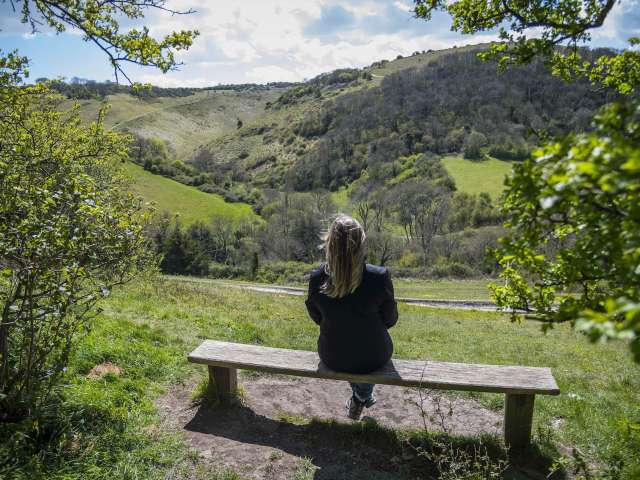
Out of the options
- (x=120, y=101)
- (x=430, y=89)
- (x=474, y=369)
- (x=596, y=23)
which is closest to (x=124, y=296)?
(x=474, y=369)

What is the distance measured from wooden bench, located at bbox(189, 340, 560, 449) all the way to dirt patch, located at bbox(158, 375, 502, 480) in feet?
0.98

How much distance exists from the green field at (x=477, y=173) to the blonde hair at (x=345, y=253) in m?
68.9

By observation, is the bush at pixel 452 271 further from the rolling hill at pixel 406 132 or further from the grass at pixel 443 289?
the rolling hill at pixel 406 132

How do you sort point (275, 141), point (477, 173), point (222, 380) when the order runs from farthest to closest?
point (275, 141)
point (477, 173)
point (222, 380)

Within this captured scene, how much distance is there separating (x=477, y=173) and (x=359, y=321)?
8050 centimetres

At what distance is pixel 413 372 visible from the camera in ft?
16.1

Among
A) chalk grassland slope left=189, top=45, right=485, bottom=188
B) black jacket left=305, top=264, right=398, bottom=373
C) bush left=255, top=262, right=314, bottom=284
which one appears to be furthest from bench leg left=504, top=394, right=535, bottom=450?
chalk grassland slope left=189, top=45, right=485, bottom=188

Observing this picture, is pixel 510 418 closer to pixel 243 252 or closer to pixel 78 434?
pixel 78 434

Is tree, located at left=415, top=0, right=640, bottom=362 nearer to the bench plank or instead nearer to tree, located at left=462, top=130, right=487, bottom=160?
the bench plank

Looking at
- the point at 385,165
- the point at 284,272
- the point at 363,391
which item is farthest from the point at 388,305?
the point at 385,165

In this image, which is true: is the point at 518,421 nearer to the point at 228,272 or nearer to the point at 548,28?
the point at 548,28

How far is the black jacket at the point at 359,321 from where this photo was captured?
4676 millimetres

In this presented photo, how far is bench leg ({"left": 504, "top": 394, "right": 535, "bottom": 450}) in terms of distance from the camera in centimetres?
476

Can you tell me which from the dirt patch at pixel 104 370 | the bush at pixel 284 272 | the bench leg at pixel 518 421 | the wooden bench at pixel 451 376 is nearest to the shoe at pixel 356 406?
the wooden bench at pixel 451 376
